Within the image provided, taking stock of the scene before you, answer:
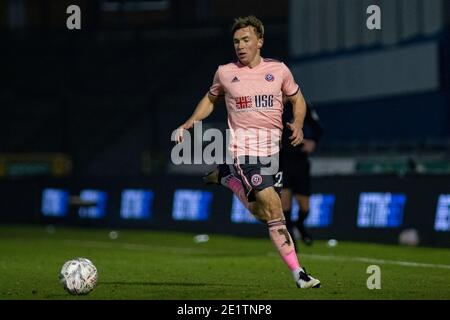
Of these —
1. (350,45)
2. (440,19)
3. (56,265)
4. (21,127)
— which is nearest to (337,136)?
(350,45)

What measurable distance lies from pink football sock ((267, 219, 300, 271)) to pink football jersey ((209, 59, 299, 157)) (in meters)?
0.69

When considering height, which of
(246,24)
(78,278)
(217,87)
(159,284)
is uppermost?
(246,24)

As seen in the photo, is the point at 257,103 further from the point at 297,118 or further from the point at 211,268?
the point at 211,268

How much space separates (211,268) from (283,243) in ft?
11.3

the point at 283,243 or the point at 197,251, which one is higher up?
the point at 283,243

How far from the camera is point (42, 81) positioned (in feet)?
136

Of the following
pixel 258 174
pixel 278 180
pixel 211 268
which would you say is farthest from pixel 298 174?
pixel 258 174

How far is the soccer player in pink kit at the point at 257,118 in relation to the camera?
37.8 feet

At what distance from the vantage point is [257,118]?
11625 mm

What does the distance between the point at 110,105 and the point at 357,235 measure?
21.5m

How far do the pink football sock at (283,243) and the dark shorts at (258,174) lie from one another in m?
0.34

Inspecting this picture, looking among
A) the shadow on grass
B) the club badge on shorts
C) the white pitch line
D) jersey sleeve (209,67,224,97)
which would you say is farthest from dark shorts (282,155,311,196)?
the club badge on shorts

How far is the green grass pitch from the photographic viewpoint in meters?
11.2
